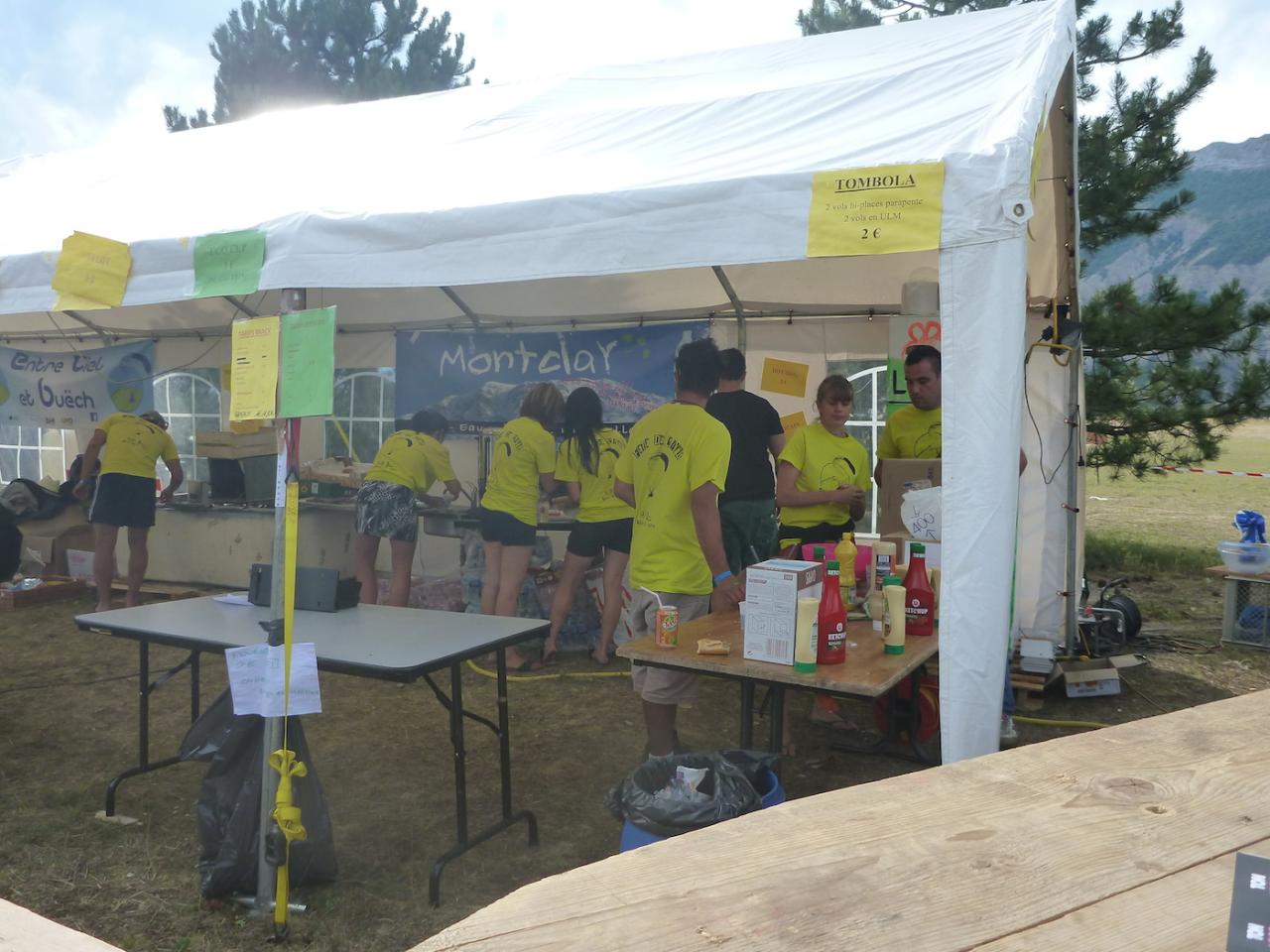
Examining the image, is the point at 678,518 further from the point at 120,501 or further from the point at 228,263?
the point at 120,501

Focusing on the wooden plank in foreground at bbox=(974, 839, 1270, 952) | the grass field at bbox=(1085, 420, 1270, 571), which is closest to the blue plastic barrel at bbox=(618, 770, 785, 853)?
the wooden plank in foreground at bbox=(974, 839, 1270, 952)

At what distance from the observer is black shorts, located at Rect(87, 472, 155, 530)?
680cm

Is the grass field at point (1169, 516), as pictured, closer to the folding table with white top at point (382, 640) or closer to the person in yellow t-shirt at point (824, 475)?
the person in yellow t-shirt at point (824, 475)

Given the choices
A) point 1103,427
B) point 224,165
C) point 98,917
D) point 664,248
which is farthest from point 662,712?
point 1103,427

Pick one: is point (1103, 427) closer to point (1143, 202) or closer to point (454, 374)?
point (1143, 202)

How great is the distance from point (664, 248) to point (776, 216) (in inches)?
12.5

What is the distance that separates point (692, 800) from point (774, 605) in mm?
633

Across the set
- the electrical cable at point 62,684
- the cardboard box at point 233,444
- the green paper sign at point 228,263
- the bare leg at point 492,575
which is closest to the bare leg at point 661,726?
the green paper sign at point 228,263

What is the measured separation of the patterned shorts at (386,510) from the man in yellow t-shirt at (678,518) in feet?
9.78

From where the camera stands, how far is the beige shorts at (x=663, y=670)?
3.30 meters

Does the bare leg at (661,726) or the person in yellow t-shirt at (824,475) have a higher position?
the person in yellow t-shirt at (824,475)

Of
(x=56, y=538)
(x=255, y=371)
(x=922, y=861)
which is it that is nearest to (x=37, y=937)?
(x=922, y=861)

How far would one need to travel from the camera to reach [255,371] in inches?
110

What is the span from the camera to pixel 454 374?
716cm
